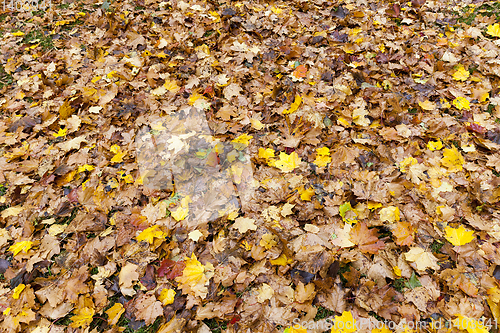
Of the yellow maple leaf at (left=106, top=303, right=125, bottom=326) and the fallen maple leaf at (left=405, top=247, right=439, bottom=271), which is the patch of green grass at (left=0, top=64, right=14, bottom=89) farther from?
the fallen maple leaf at (left=405, top=247, right=439, bottom=271)

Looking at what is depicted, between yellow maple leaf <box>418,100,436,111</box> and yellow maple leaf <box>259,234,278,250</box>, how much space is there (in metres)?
2.15

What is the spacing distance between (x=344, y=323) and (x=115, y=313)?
160 cm

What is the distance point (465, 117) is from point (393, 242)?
5.49 ft

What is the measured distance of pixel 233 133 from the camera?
9.63ft

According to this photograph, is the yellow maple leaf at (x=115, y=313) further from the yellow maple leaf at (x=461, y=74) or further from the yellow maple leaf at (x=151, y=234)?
the yellow maple leaf at (x=461, y=74)

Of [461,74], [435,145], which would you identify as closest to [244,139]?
[435,145]

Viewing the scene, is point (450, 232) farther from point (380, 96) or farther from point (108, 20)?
point (108, 20)

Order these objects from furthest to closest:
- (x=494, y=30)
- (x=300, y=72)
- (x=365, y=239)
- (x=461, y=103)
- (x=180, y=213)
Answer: (x=494, y=30) → (x=300, y=72) → (x=461, y=103) → (x=180, y=213) → (x=365, y=239)

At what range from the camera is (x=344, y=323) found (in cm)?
186

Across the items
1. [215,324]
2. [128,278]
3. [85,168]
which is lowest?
[215,324]

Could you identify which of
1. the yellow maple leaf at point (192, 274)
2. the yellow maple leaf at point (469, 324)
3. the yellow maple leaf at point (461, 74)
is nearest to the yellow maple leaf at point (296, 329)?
the yellow maple leaf at point (192, 274)

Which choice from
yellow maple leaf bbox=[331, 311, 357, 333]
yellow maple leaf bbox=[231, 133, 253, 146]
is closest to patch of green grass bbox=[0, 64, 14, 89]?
yellow maple leaf bbox=[231, 133, 253, 146]

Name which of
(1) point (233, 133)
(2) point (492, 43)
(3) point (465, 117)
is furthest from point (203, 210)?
(2) point (492, 43)

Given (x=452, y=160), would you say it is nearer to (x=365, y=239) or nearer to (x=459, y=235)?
(x=459, y=235)
